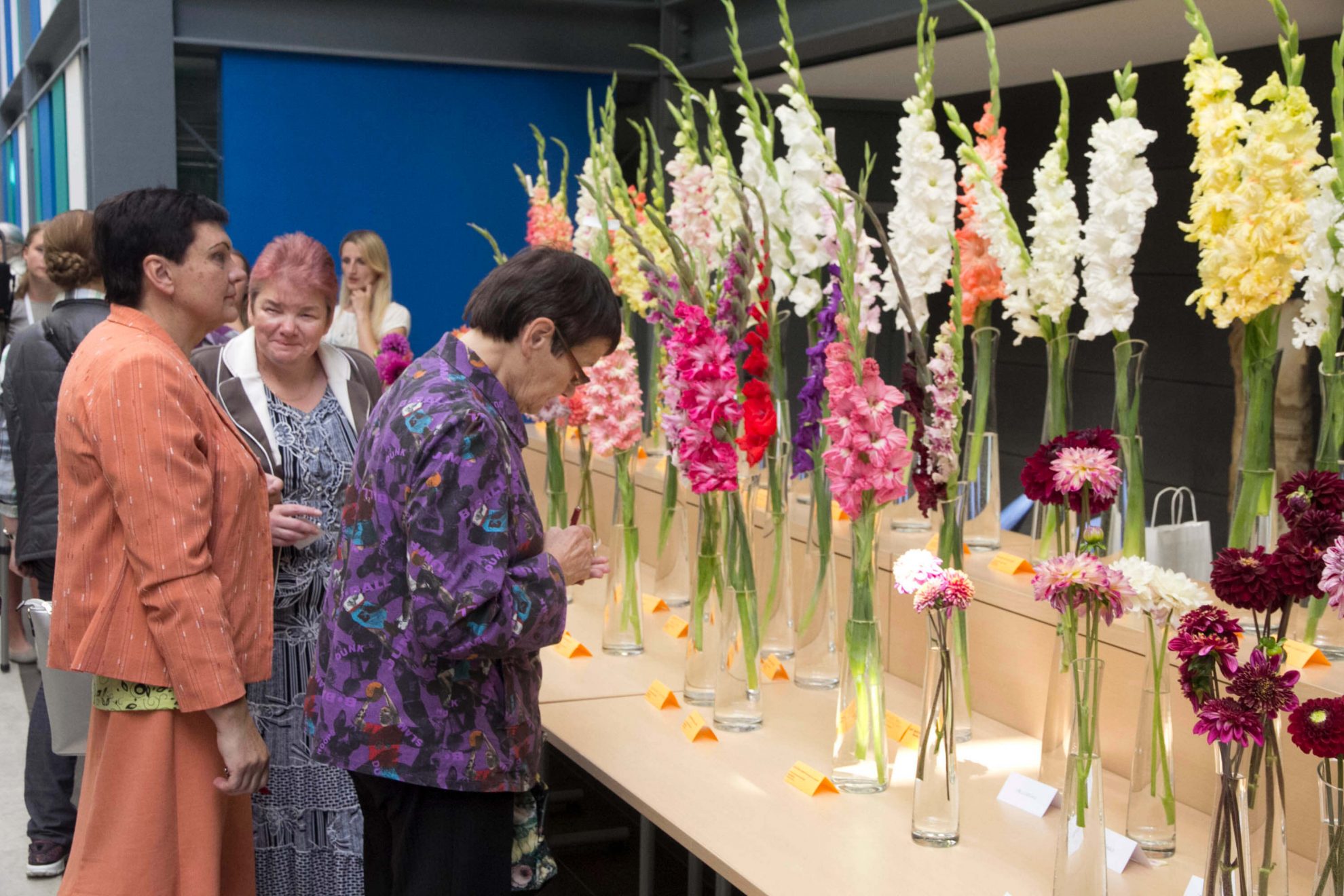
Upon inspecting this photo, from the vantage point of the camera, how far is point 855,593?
1.91 metres

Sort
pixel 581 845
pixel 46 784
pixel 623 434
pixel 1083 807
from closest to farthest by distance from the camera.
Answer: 1. pixel 1083 807
2. pixel 623 434
3. pixel 46 784
4. pixel 581 845

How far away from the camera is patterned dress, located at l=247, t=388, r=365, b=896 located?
2215 mm

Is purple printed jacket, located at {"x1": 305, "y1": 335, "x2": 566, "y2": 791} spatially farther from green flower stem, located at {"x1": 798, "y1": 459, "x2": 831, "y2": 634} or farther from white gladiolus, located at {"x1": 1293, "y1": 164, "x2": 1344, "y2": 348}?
white gladiolus, located at {"x1": 1293, "y1": 164, "x2": 1344, "y2": 348}

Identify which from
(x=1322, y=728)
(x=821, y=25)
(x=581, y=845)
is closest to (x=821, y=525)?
(x=1322, y=728)

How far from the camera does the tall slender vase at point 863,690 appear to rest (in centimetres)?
190

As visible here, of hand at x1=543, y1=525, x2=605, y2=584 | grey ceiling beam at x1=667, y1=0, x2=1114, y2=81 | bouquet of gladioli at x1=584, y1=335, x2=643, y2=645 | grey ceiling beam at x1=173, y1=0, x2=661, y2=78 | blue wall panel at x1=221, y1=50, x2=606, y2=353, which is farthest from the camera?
blue wall panel at x1=221, y1=50, x2=606, y2=353

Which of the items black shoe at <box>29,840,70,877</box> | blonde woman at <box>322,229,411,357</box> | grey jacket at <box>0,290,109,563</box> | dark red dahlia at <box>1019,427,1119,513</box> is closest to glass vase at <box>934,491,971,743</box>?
dark red dahlia at <box>1019,427,1119,513</box>

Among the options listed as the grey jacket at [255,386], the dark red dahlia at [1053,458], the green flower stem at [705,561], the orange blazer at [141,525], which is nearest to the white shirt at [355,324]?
the grey jacket at [255,386]

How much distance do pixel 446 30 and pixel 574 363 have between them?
170 inches

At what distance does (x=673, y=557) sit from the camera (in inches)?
118

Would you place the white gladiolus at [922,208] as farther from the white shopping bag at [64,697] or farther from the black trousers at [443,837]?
the white shopping bag at [64,697]

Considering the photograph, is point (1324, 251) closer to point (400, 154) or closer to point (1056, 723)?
point (1056, 723)

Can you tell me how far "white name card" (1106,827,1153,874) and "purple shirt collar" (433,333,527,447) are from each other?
93 cm

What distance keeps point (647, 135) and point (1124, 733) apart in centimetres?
429
